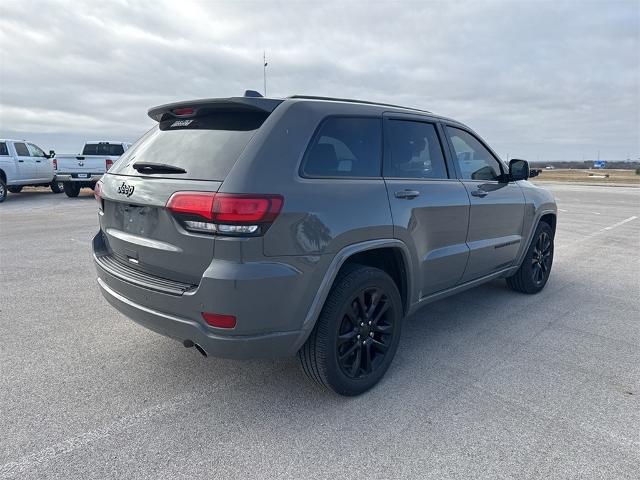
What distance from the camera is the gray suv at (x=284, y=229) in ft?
7.96

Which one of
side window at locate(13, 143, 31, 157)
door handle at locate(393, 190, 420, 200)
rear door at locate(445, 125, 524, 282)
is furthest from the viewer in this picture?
side window at locate(13, 143, 31, 157)

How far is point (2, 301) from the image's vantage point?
15.0 ft

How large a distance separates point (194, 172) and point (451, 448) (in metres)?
2.06

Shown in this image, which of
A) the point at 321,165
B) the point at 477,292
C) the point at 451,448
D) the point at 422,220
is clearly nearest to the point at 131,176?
the point at 321,165

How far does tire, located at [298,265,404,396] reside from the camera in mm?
2758

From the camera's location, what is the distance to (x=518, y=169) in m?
4.61

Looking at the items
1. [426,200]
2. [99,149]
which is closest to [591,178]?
[99,149]

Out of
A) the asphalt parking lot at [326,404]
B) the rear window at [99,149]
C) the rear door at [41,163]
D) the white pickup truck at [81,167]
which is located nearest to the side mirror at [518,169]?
the asphalt parking lot at [326,404]

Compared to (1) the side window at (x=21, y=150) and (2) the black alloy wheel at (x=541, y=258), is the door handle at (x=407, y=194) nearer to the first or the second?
(2) the black alloy wheel at (x=541, y=258)

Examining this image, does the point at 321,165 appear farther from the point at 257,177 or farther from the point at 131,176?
the point at 131,176

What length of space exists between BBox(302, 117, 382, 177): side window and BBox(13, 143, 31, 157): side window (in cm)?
1588

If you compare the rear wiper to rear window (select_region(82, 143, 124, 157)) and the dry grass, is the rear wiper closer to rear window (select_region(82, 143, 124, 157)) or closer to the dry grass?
rear window (select_region(82, 143, 124, 157))

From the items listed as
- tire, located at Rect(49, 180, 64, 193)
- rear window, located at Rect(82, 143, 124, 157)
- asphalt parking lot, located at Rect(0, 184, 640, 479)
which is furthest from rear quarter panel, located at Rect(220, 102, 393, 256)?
tire, located at Rect(49, 180, 64, 193)

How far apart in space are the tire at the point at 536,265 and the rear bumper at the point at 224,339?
11.1ft
